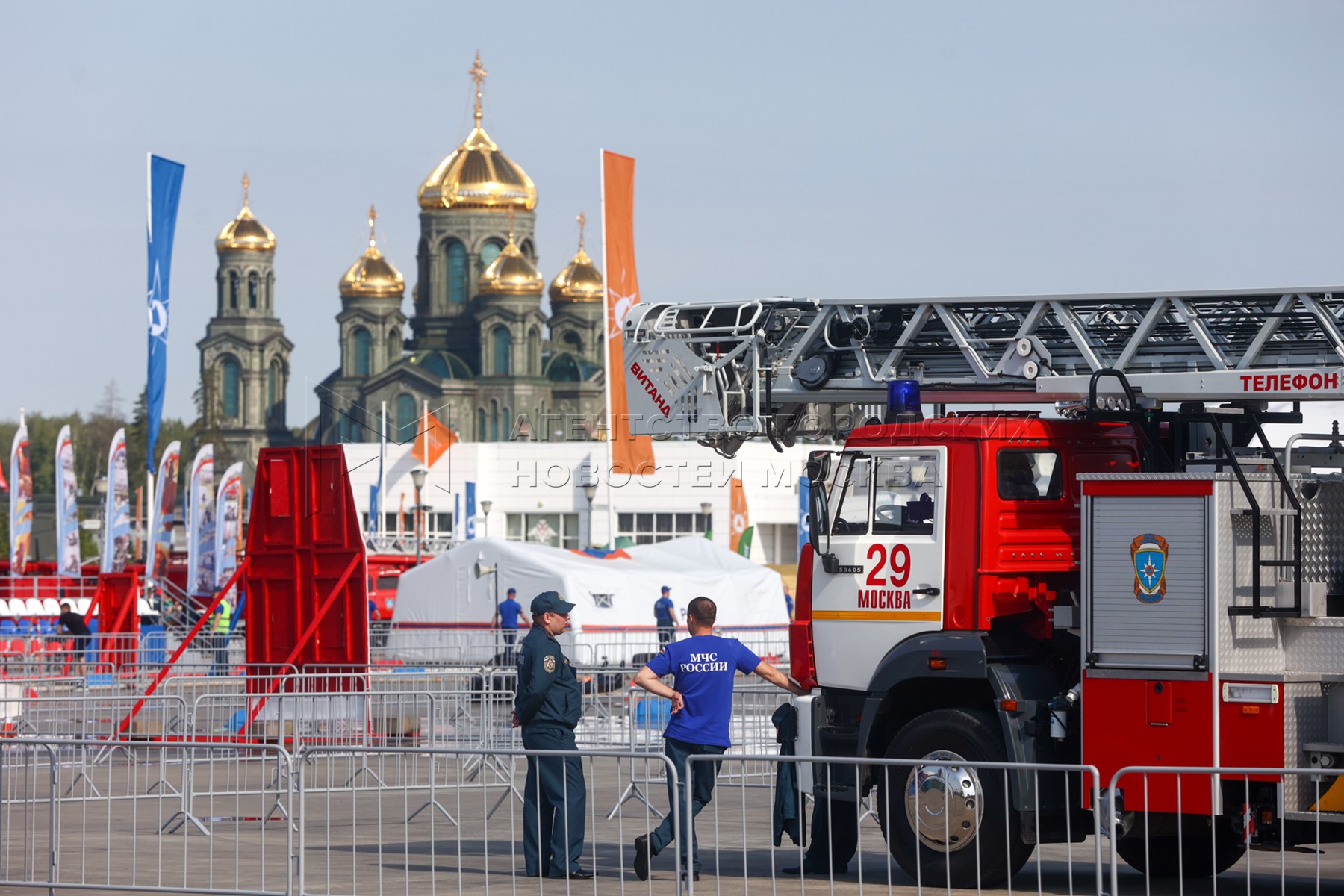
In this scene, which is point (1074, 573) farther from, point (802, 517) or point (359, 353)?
point (359, 353)

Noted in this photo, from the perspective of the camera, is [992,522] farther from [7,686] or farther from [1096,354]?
[7,686]

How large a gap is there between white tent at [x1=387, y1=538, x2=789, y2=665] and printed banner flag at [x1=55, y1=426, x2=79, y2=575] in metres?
11.7

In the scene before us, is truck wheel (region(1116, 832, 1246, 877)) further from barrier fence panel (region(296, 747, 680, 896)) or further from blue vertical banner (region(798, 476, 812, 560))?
barrier fence panel (region(296, 747, 680, 896))

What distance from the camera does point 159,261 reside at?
91.8 feet

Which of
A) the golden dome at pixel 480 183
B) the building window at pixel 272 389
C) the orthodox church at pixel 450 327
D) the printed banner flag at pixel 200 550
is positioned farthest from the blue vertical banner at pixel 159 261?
the building window at pixel 272 389

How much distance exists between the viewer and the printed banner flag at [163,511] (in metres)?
46.9

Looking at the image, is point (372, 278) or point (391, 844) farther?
point (372, 278)

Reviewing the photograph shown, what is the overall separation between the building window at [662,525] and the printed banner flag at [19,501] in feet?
127

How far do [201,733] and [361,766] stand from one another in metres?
3.02

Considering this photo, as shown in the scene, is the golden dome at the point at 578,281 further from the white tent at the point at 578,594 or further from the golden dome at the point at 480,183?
the white tent at the point at 578,594

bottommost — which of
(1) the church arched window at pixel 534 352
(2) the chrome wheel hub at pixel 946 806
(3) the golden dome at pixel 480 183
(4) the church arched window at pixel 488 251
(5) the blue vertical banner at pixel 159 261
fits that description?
(2) the chrome wheel hub at pixel 946 806

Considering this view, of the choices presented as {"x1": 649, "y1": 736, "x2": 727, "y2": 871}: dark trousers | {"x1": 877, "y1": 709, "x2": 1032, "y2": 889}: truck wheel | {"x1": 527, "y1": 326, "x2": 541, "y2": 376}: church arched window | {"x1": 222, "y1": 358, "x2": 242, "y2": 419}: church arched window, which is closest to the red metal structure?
{"x1": 649, "y1": 736, "x2": 727, "y2": 871}: dark trousers

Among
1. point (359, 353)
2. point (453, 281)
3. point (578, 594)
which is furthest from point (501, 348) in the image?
point (578, 594)

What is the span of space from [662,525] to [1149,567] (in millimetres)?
74093
